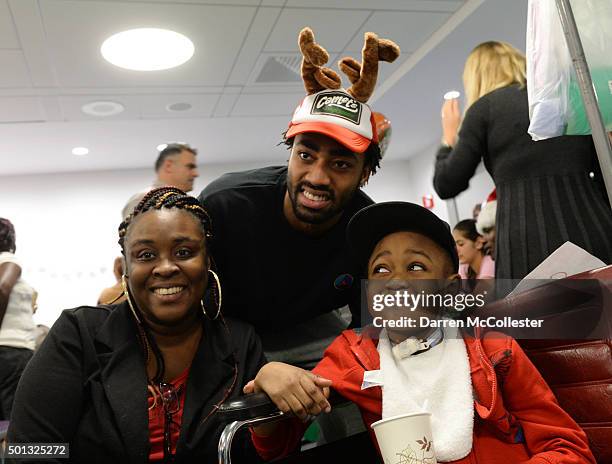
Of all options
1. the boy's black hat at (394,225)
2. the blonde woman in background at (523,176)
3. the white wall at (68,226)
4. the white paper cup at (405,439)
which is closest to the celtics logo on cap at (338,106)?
the boy's black hat at (394,225)

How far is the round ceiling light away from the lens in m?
4.61

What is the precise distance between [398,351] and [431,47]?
11.5 ft

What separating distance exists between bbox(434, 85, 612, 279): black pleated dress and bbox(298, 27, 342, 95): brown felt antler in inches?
19.5

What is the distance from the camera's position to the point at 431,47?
13.7ft

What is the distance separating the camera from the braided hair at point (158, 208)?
1.31m

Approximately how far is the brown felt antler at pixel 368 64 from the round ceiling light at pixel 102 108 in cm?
357

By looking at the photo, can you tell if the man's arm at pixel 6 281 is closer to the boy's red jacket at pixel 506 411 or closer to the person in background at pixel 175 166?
the person in background at pixel 175 166

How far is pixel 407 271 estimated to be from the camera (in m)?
1.20

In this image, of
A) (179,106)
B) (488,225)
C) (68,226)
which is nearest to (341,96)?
(488,225)

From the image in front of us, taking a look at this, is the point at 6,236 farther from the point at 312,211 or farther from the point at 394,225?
the point at 394,225

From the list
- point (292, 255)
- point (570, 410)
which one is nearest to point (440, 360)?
point (570, 410)

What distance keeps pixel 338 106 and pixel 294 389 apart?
81cm

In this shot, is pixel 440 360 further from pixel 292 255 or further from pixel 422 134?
pixel 422 134

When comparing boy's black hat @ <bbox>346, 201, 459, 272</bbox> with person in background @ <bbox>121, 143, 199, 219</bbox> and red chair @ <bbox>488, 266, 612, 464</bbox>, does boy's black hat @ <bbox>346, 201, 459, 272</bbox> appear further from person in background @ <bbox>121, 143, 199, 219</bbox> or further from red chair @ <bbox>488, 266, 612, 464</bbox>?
person in background @ <bbox>121, 143, 199, 219</bbox>
